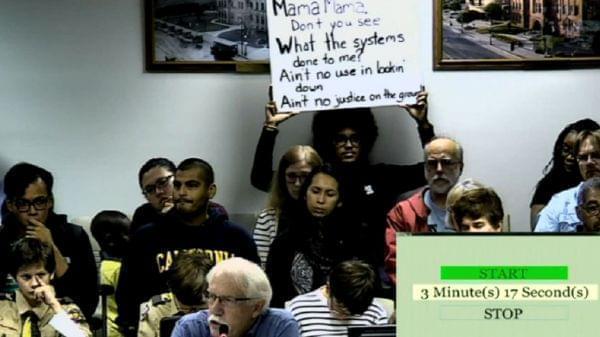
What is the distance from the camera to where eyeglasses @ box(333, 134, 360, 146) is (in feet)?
15.5

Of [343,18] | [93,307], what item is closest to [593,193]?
[343,18]

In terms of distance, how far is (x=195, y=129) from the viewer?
16.9 ft

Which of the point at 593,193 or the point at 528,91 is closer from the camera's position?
the point at 593,193

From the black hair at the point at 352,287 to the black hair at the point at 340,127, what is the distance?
1.28m

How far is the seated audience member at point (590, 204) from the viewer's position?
364 centimetres

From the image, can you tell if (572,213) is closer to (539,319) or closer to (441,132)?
(441,132)

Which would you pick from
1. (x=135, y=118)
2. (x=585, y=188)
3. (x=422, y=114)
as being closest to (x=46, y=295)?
(x=135, y=118)

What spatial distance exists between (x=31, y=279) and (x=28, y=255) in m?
0.09

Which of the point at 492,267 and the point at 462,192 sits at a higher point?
the point at 492,267

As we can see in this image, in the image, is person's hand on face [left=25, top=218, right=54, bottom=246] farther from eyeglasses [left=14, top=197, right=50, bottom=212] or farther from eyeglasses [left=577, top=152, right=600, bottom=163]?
eyeglasses [left=577, top=152, right=600, bottom=163]

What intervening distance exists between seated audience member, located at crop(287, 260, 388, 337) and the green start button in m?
2.50


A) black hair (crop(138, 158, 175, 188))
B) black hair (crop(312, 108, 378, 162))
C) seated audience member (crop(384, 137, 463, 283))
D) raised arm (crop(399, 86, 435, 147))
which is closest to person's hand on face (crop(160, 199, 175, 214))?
black hair (crop(138, 158, 175, 188))

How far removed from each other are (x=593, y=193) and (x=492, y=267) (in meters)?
2.76

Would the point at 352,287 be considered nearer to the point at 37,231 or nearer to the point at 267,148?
the point at 267,148
